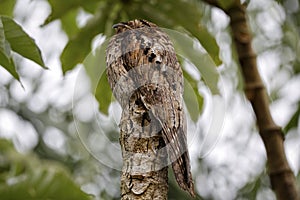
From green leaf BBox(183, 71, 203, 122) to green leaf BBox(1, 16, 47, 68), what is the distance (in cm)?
37

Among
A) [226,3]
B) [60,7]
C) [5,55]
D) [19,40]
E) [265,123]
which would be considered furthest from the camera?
[60,7]

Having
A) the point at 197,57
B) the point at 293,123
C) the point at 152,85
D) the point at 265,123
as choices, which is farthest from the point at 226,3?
the point at 293,123

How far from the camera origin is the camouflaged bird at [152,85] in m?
0.98

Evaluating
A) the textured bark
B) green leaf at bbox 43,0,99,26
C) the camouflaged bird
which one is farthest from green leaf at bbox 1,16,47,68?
the textured bark

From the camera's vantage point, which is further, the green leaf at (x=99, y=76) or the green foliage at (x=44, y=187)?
the green leaf at (x=99, y=76)

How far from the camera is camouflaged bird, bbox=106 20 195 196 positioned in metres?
0.98

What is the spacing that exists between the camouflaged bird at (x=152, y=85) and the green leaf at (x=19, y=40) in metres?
0.13

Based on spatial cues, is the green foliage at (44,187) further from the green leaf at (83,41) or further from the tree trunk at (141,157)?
the green leaf at (83,41)

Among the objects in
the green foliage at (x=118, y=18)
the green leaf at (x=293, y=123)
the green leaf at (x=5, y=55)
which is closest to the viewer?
the green leaf at (x=5, y=55)

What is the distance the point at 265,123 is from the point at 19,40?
0.60m

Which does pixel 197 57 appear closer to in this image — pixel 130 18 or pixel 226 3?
pixel 130 18

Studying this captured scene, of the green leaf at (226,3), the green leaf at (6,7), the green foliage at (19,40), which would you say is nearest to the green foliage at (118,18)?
the green leaf at (6,7)

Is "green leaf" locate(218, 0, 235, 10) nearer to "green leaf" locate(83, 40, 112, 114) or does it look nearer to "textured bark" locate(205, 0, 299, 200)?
"textured bark" locate(205, 0, 299, 200)

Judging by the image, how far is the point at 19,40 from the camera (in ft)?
3.47
